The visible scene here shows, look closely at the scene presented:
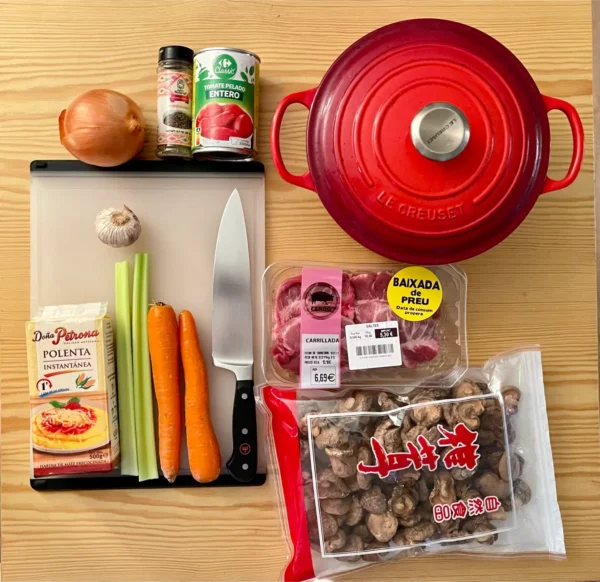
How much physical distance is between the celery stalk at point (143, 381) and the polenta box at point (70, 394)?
0.16ft

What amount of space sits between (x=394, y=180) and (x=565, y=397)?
0.41 meters

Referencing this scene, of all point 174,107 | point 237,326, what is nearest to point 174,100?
point 174,107

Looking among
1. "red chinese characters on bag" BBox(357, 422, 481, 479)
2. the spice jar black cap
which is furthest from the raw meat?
the spice jar black cap

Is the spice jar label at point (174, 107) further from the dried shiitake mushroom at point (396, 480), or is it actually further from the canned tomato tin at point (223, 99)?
the dried shiitake mushroom at point (396, 480)

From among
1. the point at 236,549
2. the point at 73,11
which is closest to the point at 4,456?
the point at 236,549

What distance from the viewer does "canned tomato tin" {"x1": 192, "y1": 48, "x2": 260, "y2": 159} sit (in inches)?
26.5

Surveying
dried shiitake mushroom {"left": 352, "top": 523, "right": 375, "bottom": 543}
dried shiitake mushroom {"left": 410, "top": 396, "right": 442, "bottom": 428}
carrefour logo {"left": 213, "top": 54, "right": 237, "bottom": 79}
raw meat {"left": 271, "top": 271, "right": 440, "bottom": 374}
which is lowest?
dried shiitake mushroom {"left": 352, "top": 523, "right": 375, "bottom": 543}

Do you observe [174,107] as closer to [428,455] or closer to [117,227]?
[117,227]

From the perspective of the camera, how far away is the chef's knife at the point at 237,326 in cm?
73

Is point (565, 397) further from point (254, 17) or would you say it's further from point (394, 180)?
point (254, 17)

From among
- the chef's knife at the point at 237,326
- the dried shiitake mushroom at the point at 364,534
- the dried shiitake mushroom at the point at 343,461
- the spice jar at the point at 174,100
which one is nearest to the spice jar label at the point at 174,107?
the spice jar at the point at 174,100

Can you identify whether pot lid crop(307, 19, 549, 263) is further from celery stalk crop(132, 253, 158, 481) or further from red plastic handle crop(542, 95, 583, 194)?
celery stalk crop(132, 253, 158, 481)

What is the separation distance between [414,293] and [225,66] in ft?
1.23

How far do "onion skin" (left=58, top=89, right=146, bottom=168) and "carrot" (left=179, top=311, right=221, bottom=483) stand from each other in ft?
0.74
